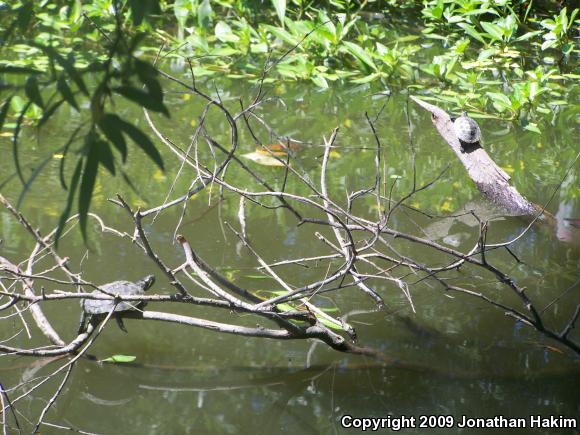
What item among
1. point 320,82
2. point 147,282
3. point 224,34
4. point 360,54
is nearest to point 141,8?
point 147,282

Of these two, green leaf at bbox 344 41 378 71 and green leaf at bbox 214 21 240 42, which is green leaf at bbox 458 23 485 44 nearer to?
green leaf at bbox 344 41 378 71

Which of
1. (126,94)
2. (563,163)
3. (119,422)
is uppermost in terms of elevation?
(126,94)

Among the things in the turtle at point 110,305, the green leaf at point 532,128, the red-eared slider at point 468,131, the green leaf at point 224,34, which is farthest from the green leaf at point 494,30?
the turtle at point 110,305

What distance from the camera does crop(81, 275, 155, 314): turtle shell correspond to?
2588mm

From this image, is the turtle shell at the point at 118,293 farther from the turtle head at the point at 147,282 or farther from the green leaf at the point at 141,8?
the green leaf at the point at 141,8

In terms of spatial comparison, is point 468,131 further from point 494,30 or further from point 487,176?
point 494,30

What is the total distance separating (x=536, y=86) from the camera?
16.3ft

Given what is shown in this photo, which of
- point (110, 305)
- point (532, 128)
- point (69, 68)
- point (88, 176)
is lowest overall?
point (532, 128)

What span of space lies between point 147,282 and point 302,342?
Answer: 627mm

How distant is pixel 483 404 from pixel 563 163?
2.35m

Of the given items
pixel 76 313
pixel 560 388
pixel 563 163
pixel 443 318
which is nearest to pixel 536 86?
pixel 563 163

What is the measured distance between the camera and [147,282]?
9.56 ft

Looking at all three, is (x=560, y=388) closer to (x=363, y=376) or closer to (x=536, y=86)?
(x=363, y=376)

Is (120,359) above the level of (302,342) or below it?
above
